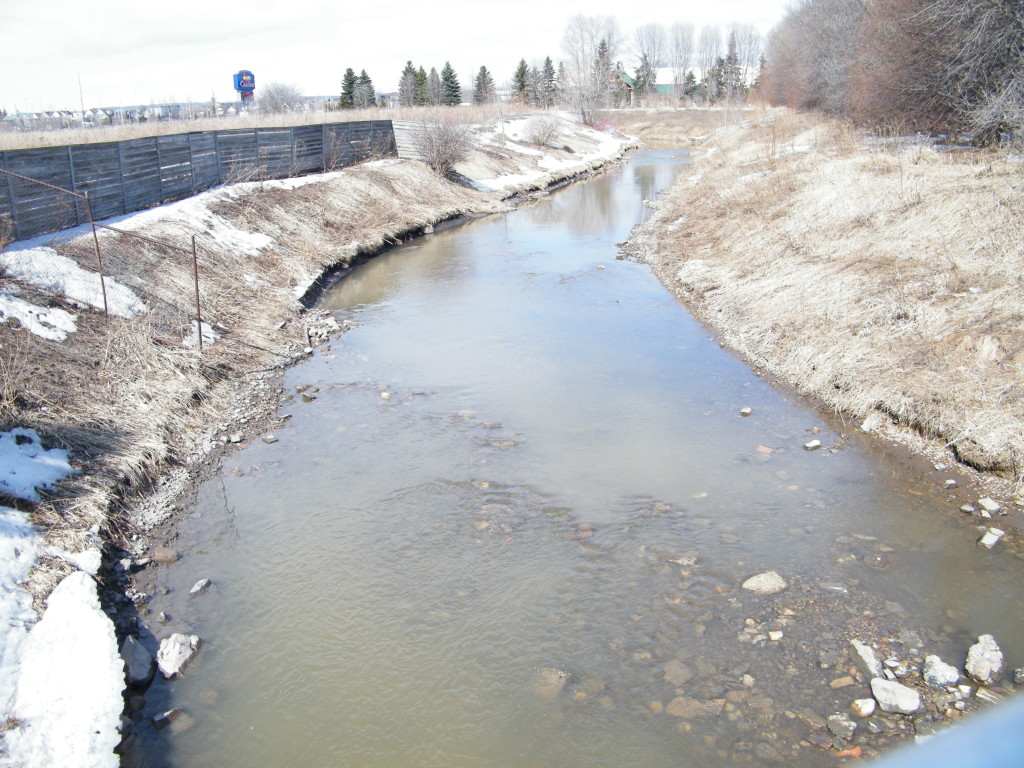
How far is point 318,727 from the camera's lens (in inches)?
199

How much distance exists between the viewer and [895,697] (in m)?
4.95

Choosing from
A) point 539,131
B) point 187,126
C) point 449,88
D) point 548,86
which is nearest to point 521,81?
point 548,86

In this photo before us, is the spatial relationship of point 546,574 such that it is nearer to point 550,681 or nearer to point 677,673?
point 550,681

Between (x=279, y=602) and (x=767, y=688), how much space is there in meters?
3.88

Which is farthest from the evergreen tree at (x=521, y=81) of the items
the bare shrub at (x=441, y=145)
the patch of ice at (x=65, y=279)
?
the patch of ice at (x=65, y=279)

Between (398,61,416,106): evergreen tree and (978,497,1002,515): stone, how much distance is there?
201 ft

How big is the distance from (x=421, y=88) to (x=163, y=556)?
64429 mm

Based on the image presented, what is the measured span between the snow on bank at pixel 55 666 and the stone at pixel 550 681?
9.08 feet

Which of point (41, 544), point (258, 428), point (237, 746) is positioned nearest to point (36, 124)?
point (258, 428)

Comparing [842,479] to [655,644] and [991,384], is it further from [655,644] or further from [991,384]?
[655,644]

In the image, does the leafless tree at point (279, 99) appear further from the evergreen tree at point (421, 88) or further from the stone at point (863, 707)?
the stone at point (863, 707)

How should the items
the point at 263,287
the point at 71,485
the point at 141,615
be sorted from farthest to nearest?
the point at 263,287 < the point at 71,485 < the point at 141,615

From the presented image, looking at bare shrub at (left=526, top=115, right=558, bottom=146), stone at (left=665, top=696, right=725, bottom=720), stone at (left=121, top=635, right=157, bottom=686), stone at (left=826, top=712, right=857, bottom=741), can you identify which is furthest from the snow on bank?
bare shrub at (left=526, top=115, right=558, bottom=146)

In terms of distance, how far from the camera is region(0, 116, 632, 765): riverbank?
538cm
